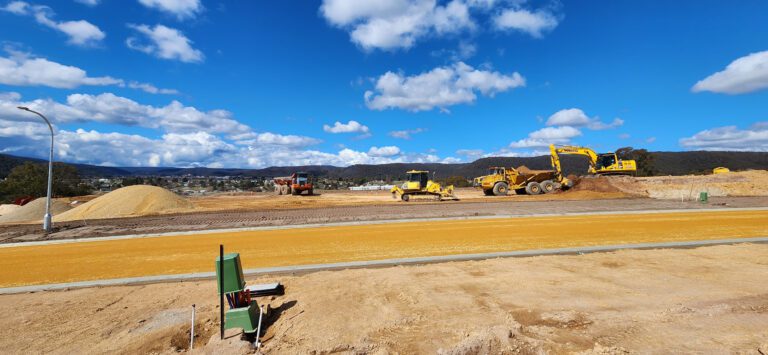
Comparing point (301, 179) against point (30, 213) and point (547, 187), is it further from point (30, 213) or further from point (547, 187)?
point (547, 187)

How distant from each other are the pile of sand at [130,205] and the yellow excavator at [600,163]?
30.6 metres

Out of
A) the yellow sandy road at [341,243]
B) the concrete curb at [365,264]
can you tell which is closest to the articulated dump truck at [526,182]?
the yellow sandy road at [341,243]

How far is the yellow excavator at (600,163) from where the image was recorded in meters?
32.9

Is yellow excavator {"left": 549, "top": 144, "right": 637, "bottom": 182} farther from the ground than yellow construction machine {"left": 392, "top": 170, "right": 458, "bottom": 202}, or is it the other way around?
yellow excavator {"left": 549, "top": 144, "right": 637, "bottom": 182}

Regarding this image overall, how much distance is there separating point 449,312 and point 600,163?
34.4m

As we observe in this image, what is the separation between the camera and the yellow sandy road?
912cm

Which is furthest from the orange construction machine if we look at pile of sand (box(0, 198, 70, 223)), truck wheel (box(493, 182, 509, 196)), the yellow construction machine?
truck wheel (box(493, 182, 509, 196))

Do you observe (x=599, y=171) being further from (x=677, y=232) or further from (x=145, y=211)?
(x=145, y=211)

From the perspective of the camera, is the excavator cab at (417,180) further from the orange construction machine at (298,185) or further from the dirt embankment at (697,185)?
the orange construction machine at (298,185)

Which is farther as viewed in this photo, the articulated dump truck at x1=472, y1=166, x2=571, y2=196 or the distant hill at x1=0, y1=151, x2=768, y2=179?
the distant hill at x1=0, y1=151, x2=768, y2=179

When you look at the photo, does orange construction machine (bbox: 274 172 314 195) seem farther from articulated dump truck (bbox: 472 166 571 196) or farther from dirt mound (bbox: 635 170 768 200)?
dirt mound (bbox: 635 170 768 200)

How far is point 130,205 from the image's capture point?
25.4 m

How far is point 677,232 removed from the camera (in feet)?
39.7

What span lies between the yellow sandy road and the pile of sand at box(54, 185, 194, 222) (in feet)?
40.2
